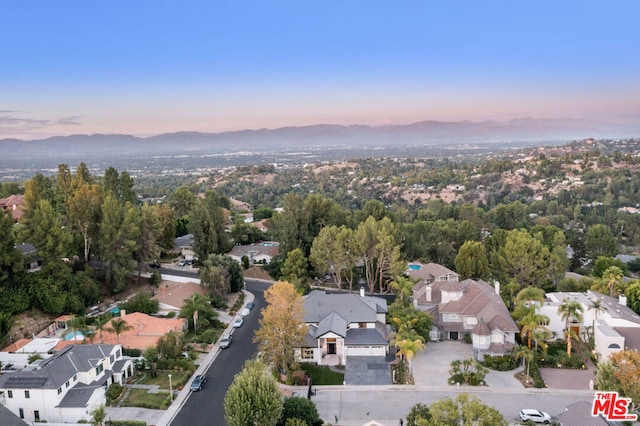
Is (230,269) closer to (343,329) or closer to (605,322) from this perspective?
(343,329)

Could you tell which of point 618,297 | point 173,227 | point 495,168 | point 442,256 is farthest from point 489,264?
point 495,168

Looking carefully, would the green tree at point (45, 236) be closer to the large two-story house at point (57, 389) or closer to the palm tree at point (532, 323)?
the large two-story house at point (57, 389)

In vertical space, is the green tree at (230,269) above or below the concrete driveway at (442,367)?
above

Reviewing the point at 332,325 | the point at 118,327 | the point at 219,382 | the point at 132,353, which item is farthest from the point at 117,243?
the point at 332,325

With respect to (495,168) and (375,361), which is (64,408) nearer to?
(375,361)

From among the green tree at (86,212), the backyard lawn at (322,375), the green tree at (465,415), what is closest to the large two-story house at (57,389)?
the backyard lawn at (322,375)

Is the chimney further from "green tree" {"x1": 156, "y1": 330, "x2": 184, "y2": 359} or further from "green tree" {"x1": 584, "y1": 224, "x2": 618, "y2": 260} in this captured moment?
"green tree" {"x1": 156, "y1": 330, "x2": 184, "y2": 359}
